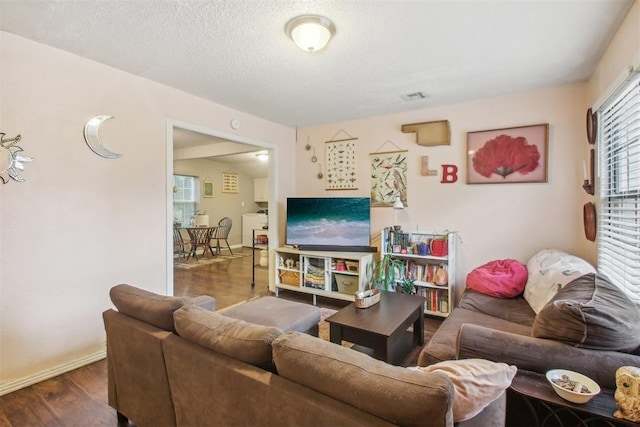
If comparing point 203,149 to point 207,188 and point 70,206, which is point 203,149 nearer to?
point 207,188

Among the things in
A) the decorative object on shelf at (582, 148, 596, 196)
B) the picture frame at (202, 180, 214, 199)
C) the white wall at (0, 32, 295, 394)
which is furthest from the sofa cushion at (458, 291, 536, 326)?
the picture frame at (202, 180, 214, 199)

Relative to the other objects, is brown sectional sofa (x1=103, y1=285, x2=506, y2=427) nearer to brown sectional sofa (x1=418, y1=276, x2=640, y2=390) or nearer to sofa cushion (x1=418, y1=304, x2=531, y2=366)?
brown sectional sofa (x1=418, y1=276, x2=640, y2=390)

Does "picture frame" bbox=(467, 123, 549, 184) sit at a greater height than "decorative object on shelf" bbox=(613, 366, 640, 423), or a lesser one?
greater

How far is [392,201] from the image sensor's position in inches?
148

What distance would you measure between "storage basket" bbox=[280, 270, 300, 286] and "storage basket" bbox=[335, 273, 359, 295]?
0.57 metres

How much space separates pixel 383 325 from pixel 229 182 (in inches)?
272

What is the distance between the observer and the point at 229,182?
8.14m

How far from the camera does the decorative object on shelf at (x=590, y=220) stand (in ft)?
8.21

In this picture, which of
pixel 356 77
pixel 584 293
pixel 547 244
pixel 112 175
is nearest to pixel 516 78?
pixel 356 77

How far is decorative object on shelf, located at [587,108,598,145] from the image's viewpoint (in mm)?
2504

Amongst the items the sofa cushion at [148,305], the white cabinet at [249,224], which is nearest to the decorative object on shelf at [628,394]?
the sofa cushion at [148,305]

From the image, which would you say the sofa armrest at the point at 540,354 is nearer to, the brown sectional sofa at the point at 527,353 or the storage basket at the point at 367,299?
the brown sectional sofa at the point at 527,353

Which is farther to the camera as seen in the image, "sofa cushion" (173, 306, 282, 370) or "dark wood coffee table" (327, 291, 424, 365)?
"dark wood coffee table" (327, 291, 424, 365)

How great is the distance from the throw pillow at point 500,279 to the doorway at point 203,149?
8.33 ft
